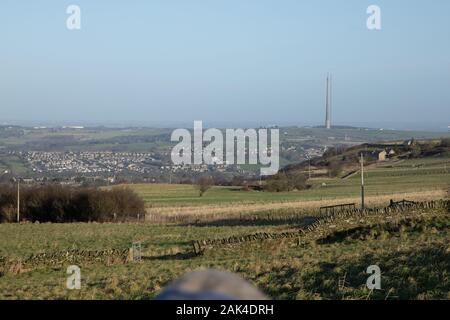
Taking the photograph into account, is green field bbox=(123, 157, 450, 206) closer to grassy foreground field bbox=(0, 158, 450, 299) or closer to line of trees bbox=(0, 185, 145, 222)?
grassy foreground field bbox=(0, 158, 450, 299)

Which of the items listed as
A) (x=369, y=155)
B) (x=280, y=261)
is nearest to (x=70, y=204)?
(x=280, y=261)

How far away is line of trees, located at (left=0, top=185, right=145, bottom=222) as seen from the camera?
54406 mm

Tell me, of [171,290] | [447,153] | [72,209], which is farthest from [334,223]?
[447,153]

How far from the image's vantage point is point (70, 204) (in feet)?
183

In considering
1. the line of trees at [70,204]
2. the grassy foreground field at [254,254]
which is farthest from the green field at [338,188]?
the line of trees at [70,204]

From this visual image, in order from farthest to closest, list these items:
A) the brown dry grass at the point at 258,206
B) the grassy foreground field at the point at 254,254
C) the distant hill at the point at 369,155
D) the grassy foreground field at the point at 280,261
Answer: the distant hill at the point at 369,155, the brown dry grass at the point at 258,206, the grassy foreground field at the point at 254,254, the grassy foreground field at the point at 280,261

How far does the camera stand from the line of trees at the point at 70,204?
5441cm

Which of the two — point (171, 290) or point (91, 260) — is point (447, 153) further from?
point (171, 290)

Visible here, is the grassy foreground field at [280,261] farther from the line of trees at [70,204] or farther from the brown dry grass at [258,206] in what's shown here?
the brown dry grass at [258,206]

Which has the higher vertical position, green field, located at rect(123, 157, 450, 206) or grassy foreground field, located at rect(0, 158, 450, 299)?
grassy foreground field, located at rect(0, 158, 450, 299)

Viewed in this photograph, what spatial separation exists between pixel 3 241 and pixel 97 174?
212ft

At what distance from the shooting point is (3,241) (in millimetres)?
36188

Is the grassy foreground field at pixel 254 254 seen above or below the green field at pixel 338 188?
above

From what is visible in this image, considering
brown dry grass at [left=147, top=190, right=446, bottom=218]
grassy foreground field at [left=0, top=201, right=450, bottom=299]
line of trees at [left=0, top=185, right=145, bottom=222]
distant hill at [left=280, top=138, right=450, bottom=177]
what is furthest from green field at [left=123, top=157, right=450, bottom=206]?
grassy foreground field at [left=0, top=201, right=450, bottom=299]
